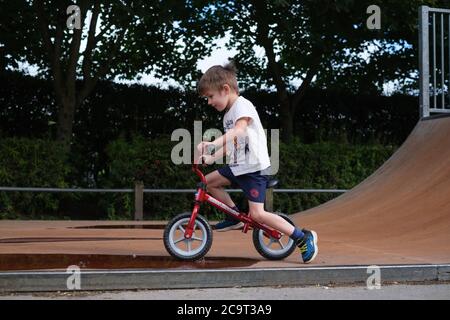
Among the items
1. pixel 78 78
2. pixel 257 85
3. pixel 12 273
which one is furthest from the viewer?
pixel 257 85

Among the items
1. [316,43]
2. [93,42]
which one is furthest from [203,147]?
[93,42]

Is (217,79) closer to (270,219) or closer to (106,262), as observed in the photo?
(270,219)

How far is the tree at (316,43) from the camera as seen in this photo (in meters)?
15.0

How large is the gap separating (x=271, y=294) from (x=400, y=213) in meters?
3.83

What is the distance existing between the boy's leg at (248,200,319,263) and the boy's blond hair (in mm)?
1025

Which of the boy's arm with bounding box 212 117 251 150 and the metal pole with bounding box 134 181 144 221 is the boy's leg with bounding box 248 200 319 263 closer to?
the boy's arm with bounding box 212 117 251 150

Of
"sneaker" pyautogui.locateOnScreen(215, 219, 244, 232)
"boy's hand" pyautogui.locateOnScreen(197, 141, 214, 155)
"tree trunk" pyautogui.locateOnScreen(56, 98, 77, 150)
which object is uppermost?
"tree trunk" pyautogui.locateOnScreen(56, 98, 77, 150)

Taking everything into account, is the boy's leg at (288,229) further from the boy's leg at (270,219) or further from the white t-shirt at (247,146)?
the white t-shirt at (247,146)

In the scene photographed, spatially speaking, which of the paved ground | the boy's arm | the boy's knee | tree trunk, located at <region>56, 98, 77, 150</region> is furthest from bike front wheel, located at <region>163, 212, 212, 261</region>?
tree trunk, located at <region>56, 98, 77, 150</region>

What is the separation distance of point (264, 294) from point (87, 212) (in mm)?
9996

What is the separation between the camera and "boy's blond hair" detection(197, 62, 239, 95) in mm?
6371
